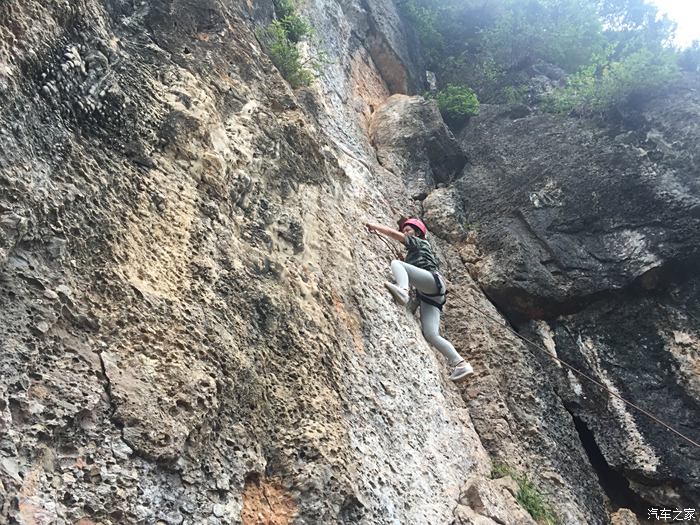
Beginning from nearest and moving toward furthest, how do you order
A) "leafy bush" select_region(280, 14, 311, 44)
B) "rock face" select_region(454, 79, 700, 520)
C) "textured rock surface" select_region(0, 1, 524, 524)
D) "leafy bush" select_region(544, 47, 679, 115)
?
"textured rock surface" select_region(0, 1, 524, 524) < "rock face" select_region(454, 79, 700, 520) < "leafy bush" select_region(280, 14, 311, 44) < "leafy bush" select_region(544, 47, 679, 115)

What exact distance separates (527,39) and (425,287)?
40.2 ft

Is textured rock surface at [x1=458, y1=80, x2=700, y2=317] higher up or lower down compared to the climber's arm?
higher up

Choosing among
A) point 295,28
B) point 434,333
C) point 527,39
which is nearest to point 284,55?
point 295,28

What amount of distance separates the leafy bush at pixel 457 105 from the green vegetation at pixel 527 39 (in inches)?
47.3

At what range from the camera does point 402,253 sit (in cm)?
675

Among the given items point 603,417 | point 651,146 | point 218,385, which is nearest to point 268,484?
point 218,385

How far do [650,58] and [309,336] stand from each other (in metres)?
10.4

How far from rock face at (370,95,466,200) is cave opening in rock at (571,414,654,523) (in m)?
4.64

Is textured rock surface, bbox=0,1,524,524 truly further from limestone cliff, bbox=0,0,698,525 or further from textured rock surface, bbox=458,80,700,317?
textured rock surface, bbox=458,80,700,317

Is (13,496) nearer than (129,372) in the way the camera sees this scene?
Yes

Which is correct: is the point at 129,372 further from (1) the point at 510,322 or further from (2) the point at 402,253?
(1) the point at 510,322

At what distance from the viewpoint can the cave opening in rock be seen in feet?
20.2

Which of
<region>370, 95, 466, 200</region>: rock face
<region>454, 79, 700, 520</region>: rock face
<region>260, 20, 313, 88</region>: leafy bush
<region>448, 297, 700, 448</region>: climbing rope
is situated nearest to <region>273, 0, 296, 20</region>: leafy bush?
<region>260, 20, 313, 88</region>: leafy bush

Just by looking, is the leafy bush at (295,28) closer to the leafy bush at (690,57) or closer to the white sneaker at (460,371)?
the white sneaker at (460,371)
